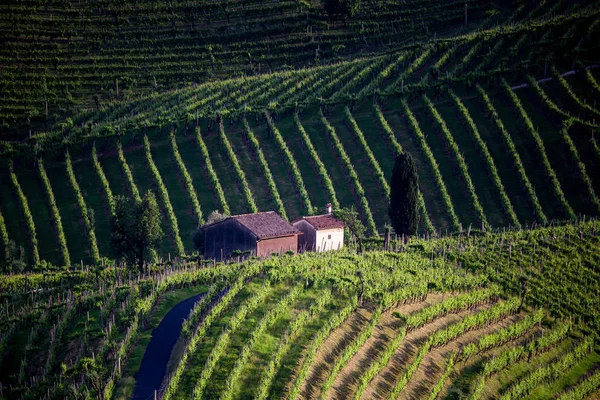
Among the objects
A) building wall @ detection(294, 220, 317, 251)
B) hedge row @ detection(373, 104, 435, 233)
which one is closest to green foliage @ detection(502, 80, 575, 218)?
hedge row @ detection(373, 104, 435, 233)

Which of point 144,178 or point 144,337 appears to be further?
point 144,178

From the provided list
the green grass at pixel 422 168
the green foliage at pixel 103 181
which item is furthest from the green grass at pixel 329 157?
the green foliage at pixel 103 181

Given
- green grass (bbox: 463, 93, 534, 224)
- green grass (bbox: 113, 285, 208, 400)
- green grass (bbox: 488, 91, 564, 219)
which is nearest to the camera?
green grass (bbox: 113, 285, 208, 400)

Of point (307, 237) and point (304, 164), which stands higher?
point (304, 164)

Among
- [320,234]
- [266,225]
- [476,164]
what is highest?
[476,164]

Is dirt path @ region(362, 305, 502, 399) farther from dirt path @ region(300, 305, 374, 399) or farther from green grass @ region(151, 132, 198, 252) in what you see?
green grass @ region(151, 132, 198, 252)

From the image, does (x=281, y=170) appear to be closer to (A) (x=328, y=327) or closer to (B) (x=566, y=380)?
(A) (x=328, y=327)

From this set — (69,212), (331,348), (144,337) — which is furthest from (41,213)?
(331,348)

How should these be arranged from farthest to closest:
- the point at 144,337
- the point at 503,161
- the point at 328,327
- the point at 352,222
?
1. the point at 503,161
2. the point at 352,222
3. the point at 328,327
4. the point at 144,337
